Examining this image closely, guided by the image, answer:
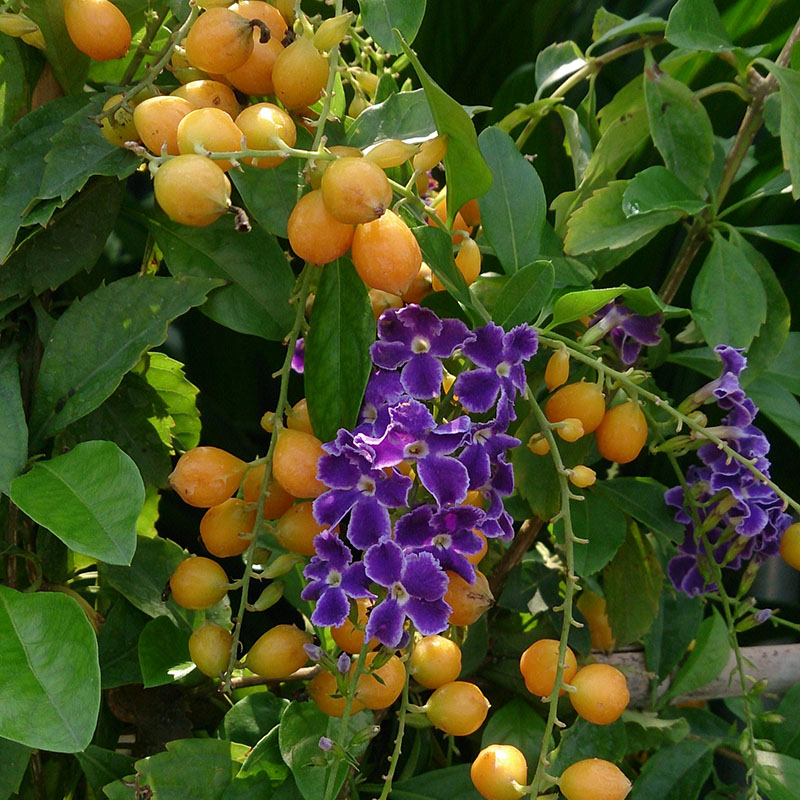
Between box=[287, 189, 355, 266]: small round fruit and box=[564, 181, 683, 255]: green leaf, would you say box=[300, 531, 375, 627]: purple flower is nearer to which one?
box=[287, 189, 355, 266]: small round fruit

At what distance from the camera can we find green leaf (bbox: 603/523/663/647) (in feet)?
2.07

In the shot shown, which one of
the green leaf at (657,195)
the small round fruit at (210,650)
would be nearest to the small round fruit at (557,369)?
the green leaf at (657,195)

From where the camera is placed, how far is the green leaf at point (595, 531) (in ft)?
1.78

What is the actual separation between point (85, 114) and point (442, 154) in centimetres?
19

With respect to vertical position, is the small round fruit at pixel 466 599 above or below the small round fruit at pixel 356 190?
below

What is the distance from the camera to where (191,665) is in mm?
521

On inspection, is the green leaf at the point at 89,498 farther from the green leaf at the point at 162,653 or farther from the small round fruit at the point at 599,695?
the small round fruit at the point at 599,695

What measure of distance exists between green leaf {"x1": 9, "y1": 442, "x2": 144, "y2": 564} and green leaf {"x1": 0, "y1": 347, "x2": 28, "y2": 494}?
0.01 m

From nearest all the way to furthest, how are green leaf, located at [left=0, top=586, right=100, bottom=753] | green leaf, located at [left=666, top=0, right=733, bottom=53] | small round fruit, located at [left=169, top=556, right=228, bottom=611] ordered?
green leaf, located at [left=0, top=586, right=100, bottom=753]
small round fruit, located at [left=169, top=556, right=228, bottom=611]
green leaf, located at [left=666, top=0, right=733, bottom=53]

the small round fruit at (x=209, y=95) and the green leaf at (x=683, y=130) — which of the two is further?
the green leaf at (x=683, y=130)

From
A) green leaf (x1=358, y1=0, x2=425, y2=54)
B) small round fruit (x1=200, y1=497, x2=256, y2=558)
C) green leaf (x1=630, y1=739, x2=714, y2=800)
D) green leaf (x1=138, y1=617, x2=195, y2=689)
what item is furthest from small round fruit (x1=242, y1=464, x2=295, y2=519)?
green leaf (x1=630, y1=739, x2=714, y2=800)

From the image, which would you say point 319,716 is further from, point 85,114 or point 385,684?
point 85,114

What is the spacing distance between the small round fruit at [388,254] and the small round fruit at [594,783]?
0.86 ft

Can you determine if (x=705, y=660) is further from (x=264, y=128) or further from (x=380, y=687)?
(x=264, y=128)
